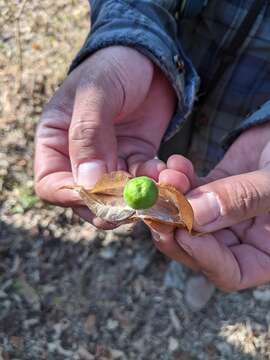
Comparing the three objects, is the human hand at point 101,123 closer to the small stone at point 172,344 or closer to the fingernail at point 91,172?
the fingernail at point 91,172

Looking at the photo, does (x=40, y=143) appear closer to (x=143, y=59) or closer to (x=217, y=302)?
(x=143, y=59)

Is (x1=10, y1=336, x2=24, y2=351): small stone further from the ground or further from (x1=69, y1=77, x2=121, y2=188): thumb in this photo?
(x1=69, y1=77, x2=121, y2=188): thumb

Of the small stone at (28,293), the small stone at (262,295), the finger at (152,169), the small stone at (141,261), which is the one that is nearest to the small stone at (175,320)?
the small stone at (141,261)

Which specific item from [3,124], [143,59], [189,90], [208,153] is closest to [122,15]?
[143,59]

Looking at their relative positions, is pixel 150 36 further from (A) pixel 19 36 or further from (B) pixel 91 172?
(A) pixel 19 36

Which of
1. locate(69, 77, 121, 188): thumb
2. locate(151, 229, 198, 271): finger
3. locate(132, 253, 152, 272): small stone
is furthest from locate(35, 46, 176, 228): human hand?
locate(132, 253, 152, 272): small stone
